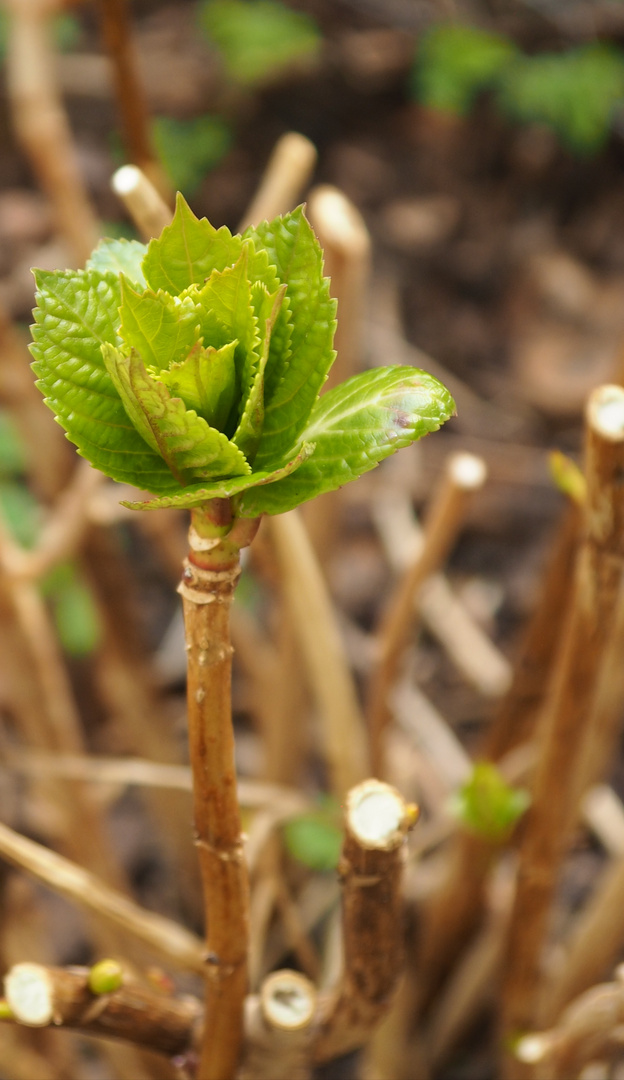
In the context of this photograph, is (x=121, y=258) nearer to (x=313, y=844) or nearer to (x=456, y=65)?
(x=313, y=844)

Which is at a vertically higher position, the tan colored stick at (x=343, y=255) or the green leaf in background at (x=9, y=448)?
the green leaf in background at (x=9, y=448)

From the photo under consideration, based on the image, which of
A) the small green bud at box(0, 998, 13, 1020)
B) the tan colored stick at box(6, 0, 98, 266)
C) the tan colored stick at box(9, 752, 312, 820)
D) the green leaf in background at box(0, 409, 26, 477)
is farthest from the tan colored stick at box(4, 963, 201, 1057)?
the green leaf in background at box(0, 409, 26, 477)

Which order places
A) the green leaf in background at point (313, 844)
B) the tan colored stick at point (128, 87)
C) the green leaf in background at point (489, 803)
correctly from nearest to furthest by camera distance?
the green leaf in background at point (489, 803)
the tan colored stick at point (128, 87)
the green leaf in background at point (313, 844)

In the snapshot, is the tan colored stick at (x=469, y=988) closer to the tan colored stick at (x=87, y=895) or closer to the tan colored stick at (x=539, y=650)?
the tan colored stick at (x=539, y=650)

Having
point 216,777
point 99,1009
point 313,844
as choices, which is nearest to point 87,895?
point 99,1009

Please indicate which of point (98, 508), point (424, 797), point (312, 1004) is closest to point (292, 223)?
point (312, 1004)

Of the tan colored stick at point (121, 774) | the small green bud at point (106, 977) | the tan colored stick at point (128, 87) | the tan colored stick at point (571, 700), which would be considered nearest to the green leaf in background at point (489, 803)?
the tan colored stick at point (571, 700)

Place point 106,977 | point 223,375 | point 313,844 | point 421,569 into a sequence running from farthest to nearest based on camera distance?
point 313,844 < point 421,569 < point 106,977 < point 223,375
